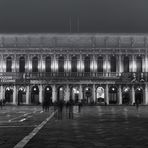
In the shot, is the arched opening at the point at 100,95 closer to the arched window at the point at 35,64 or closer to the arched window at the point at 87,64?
the arched window at the point at 87,64

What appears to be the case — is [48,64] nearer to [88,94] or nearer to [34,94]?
[34,94]

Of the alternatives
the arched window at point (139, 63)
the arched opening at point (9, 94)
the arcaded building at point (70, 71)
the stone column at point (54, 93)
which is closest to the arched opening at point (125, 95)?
the arcaded building at point (70, 71)

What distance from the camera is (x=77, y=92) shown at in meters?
72.4

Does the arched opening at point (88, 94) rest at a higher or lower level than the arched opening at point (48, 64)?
lower

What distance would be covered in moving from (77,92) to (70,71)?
5105mm

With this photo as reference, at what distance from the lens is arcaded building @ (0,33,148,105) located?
7062 cm

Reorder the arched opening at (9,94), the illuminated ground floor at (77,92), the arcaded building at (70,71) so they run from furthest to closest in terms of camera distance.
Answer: the arched opening at (9,94) < the illuminated ground floor at (77,92) < the arcaded building at (70,71)

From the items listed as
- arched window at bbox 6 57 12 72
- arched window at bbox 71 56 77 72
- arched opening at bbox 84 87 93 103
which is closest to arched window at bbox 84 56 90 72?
arched window at bbox 71 56 77 72

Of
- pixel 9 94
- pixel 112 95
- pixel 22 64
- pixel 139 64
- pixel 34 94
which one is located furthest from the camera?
pixel 112 95

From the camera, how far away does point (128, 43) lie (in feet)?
242

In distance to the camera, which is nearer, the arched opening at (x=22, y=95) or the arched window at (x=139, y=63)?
the arched window at (x=139, y=63)

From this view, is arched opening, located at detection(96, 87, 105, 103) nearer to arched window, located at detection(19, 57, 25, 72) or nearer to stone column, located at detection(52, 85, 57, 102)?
stone column, located at detection(52, 85, 57, 102)

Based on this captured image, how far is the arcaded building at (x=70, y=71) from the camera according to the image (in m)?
70.6

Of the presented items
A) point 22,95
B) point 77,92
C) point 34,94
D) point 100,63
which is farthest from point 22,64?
Answer: point 100,63
